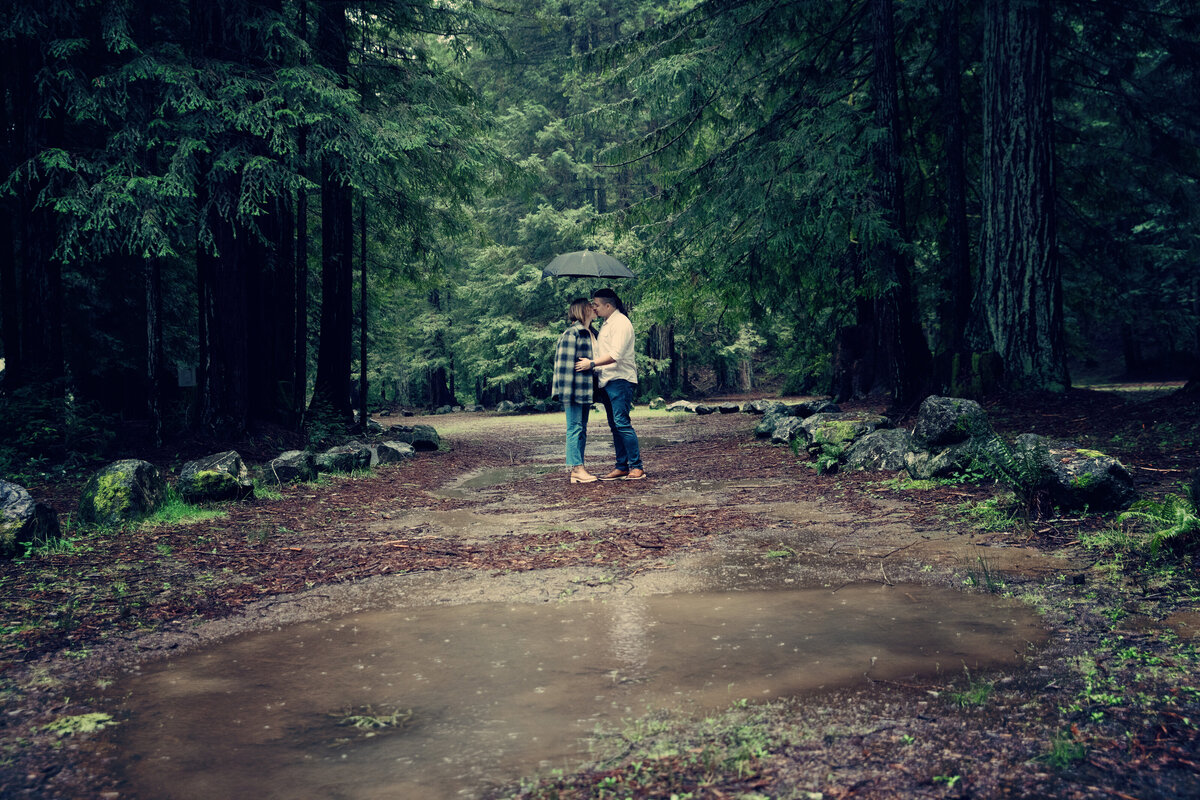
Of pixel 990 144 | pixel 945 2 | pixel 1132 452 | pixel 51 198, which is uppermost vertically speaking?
pixel 945 2

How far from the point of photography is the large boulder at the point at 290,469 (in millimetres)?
9391

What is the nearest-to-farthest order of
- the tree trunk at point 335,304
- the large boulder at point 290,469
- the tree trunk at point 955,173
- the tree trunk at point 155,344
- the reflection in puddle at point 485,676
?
the reflection in puddle at point 485,676 → the large boulder at point 290,469 → the tree trunk at point 155,344 → the tree trunk at point 955,173 → the tree trunk at point 335,304

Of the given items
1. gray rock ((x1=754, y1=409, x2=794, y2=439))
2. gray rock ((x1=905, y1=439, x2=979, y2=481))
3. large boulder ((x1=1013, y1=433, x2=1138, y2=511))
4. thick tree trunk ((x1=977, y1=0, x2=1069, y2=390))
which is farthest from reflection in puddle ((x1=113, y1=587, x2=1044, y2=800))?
gray rock ((x1=754, y1=409, x2=794, y2=439))

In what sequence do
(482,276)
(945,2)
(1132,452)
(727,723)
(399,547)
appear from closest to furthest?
(727,723) < (399,547) < (1132,452) < (945,2) < (482,276)

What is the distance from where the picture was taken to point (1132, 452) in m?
7.33

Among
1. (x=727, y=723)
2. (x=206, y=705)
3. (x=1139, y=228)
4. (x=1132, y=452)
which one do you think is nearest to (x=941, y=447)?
(x=1132, y=452)

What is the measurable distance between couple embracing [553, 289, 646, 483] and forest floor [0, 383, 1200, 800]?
25.4 inches

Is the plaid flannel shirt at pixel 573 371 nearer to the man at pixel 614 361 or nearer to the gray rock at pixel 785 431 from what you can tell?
the man at pixel 614 361

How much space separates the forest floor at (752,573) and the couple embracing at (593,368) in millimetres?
645

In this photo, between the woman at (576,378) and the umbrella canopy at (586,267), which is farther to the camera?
the umbrella canopy at (586,267)

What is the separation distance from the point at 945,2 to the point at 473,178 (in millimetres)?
7923

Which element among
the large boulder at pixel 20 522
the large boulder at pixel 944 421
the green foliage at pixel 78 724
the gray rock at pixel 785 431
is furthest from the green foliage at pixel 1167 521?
the large boulder at pixel 20 522

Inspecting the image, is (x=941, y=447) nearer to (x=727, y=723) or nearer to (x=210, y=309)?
(x=727, y=723)

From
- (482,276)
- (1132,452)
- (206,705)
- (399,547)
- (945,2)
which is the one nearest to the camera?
(206,705)
